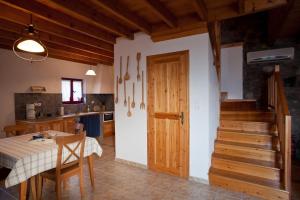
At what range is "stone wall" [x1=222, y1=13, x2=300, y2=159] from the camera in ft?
14.1

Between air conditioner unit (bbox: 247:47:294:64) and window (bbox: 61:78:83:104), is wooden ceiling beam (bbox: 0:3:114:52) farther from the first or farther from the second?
air conditioner unit (bbox: 247:47:294:64)

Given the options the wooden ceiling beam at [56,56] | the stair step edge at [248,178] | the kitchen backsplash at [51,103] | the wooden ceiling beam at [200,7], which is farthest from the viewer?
the kitchen backsplash at [51,103]

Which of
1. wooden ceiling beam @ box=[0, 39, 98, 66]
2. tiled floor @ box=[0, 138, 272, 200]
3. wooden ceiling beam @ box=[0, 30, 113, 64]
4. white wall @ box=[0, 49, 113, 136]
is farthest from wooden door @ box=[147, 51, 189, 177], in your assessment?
white wall @ box=[0, 49, 113, 136]

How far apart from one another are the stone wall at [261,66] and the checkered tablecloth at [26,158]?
4757 millimetres

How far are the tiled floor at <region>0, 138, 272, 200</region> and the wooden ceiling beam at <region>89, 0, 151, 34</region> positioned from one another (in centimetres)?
242

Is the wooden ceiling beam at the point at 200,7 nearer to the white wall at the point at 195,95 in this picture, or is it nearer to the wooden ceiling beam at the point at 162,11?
the white wall at the point at 195,95

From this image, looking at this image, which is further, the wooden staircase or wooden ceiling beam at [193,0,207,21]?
the wooden staircase

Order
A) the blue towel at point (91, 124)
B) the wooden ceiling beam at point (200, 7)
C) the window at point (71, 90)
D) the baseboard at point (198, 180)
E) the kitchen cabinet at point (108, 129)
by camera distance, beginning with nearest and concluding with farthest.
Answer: the wooden ceiling beam at point (200, 7)
the baseboard at point (198, 180)
the blue towel at point (91, 124)
the window at point (71, 90)
the kitchen cabinet at point (108, 129)

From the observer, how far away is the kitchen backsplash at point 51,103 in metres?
4.38

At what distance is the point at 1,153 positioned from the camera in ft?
6.77

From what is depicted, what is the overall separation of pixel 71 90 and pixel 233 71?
4908mm

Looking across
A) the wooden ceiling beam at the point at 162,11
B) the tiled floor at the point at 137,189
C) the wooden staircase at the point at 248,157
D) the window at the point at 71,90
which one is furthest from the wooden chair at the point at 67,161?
the window at the point at 71,90

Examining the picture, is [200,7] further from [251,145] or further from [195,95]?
[251,145]

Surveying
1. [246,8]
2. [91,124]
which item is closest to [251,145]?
[246,8]
